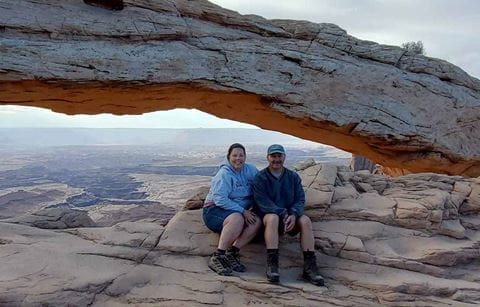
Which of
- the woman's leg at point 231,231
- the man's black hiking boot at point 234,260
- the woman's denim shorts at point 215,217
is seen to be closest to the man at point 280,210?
the woman's leg at point 231,231

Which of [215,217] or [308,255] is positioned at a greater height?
[215,217]

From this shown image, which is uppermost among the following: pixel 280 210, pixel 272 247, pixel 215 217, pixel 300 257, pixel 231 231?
pixel 280 210

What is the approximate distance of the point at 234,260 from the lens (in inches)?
347

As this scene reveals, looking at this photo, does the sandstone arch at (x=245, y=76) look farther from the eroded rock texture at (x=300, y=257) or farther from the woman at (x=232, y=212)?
the woman at (x=232, y=212)

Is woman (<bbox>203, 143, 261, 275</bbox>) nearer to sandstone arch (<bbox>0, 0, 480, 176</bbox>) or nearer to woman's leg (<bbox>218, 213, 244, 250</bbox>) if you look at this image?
woman's leg (<bbox>218, 213, 244, 250</bbox>)

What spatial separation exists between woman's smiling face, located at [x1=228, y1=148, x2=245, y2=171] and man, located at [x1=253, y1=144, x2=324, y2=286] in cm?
45

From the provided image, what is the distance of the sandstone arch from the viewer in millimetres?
10859

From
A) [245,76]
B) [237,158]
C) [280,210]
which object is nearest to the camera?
[280,210]

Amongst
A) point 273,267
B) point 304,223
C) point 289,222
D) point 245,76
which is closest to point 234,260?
point 273,267

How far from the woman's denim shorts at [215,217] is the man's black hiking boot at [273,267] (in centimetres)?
123

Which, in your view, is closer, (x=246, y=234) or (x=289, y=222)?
(x=289, y=222)

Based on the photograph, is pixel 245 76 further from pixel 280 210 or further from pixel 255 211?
pixel 280 210

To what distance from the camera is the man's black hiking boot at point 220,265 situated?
8.54m

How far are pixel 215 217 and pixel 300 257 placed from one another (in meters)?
2.04
